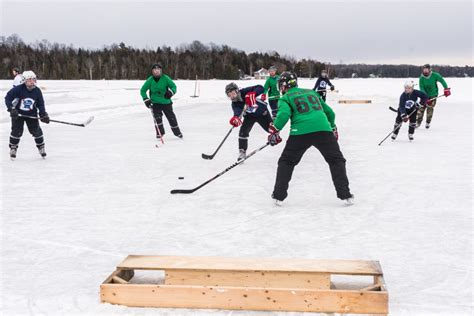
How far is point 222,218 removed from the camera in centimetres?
401

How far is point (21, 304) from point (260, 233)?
171cm

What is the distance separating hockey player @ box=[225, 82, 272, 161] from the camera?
6.09 meters

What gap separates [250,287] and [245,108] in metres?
3.99

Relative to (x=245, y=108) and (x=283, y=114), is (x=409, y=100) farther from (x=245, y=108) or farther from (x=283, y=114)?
(x=283, y=114)

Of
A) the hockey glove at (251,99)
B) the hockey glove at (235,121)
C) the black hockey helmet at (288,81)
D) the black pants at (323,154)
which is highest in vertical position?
the black hockey helmet at (288,81)

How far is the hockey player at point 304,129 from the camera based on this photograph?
13.5 ft

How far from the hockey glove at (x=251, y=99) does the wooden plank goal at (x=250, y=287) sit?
3663 mm

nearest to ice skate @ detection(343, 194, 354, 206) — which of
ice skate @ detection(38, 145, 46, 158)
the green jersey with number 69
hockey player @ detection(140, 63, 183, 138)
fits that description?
the green jersey with number 69

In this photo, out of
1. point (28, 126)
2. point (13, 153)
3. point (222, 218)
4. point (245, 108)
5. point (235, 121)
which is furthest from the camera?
point (13, 153)

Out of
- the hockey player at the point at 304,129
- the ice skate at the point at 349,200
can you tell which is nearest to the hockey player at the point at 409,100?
the ice skate at the point at 349,200

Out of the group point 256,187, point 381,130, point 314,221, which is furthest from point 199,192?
point 381,130

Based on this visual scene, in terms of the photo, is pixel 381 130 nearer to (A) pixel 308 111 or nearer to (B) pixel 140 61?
→ (A) pixel 308 111

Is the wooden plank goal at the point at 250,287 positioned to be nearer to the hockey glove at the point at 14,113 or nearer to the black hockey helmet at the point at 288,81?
the black hockey helmet at the point at 288,81

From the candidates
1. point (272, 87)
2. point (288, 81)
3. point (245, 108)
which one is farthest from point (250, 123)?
point (272, 87)
